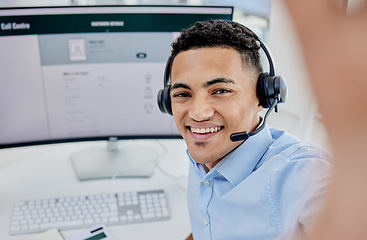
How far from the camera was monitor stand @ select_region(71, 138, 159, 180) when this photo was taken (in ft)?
4.06

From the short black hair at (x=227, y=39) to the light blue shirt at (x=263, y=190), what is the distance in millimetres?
189

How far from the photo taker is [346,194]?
0.33m

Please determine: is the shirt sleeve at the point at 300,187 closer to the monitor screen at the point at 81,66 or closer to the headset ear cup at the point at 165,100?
the headset ear cup at the point at 165,100

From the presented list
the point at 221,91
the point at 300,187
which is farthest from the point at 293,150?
the point at 221,91

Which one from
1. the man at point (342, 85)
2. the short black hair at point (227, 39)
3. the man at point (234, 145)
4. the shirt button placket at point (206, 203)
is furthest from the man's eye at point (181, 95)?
the man at point (342, 85)

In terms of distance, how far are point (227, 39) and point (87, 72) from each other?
0.54 metres

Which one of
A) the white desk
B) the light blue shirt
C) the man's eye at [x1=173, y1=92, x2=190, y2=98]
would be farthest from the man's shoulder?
the white desk

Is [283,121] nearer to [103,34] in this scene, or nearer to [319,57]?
[103,34]

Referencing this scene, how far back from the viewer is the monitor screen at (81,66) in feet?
3.65

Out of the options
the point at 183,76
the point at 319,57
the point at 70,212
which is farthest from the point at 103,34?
the point at 319,57

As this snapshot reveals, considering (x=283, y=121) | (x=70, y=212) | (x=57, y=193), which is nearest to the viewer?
(x=70, y=212)

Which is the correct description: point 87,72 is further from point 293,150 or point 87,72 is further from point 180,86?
point 293,150

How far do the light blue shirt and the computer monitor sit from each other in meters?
0.37

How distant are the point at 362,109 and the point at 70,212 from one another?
0.93 m
